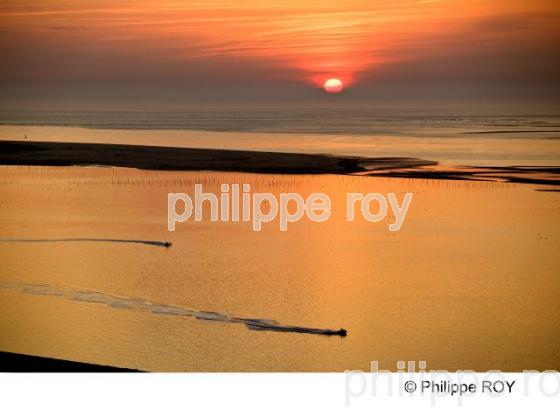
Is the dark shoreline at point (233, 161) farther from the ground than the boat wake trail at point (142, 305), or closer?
farther from the ground

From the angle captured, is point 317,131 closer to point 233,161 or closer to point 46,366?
point 233,161

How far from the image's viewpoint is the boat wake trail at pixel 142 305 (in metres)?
4.39

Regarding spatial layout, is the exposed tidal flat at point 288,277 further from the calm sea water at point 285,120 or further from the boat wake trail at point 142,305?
the calm sea water at point 285,120

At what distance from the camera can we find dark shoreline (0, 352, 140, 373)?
4145 mm

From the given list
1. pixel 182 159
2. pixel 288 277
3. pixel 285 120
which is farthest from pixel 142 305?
pixel 285 120

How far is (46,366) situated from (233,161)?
189 centimetres
